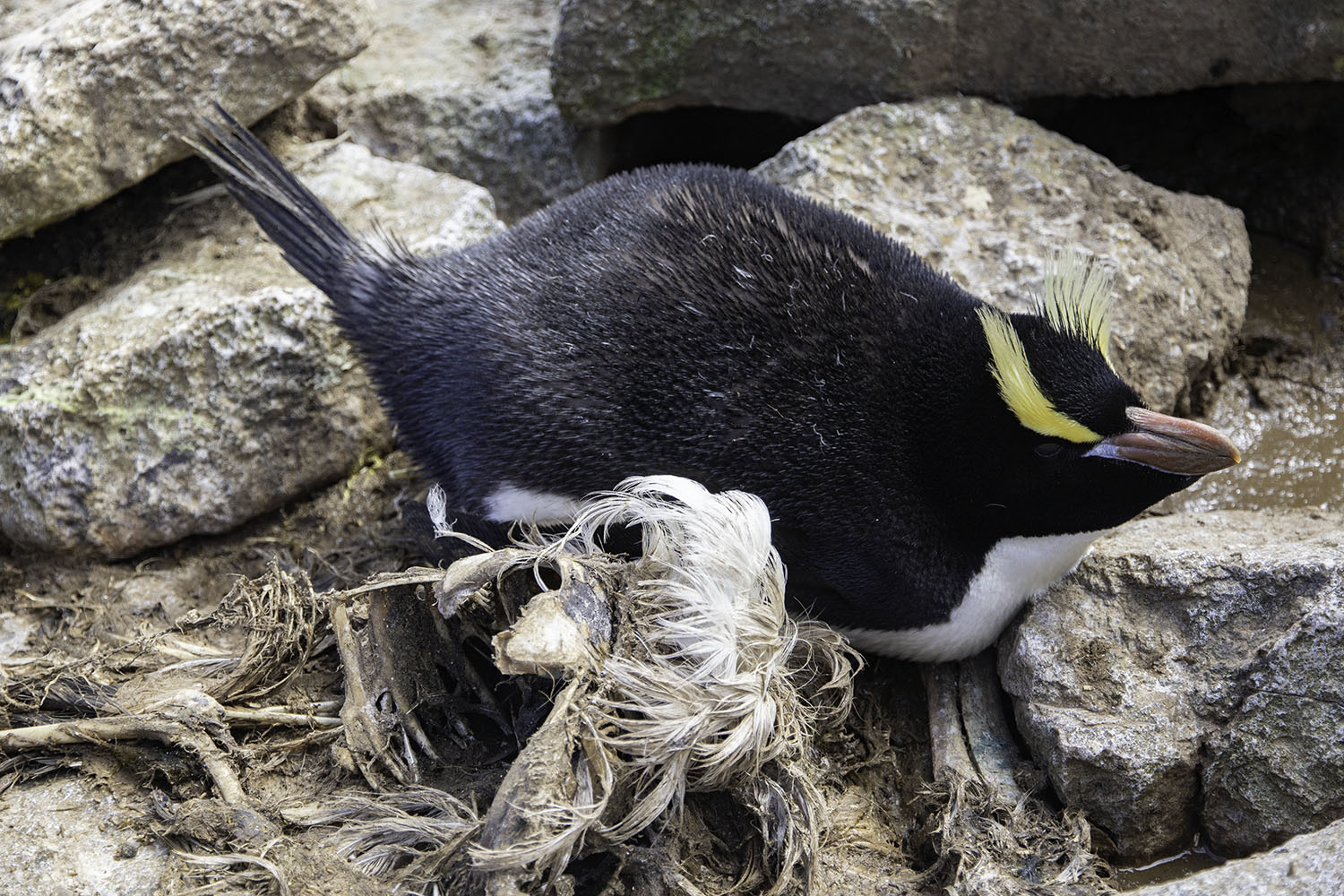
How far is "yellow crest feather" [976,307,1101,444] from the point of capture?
213 centimetres

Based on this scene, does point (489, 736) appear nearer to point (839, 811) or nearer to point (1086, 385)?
point (839, 811)

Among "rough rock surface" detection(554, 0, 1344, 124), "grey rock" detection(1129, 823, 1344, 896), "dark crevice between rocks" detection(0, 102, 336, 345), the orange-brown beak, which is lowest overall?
"dark crevice between rocks" detection(0, 102, 336, 345)

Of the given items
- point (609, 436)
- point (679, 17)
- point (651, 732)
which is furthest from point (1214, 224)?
point (651, 732)

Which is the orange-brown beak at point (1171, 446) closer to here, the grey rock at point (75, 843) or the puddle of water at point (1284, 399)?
the puddle of water at point (1284, 399)

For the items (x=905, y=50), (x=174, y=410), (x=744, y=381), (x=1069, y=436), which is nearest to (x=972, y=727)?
(x=1069, y=436)

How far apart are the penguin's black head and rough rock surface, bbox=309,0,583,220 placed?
6.02 feet

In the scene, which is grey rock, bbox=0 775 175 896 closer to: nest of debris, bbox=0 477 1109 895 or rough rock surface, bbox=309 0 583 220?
nest of debris, bbox=0 477 1109 895

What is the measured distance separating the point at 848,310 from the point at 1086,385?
465 mm

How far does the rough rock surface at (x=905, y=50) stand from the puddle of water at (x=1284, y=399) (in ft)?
1.82

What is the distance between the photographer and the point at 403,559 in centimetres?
278

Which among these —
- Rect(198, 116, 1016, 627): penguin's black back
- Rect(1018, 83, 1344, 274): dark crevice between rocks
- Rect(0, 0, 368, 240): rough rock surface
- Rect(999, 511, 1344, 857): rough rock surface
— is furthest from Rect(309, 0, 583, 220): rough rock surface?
Rect(999, 511, 1344, 857): rough rock surface

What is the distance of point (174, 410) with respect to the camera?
Answer: 2.81m

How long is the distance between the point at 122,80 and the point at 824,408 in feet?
6.48

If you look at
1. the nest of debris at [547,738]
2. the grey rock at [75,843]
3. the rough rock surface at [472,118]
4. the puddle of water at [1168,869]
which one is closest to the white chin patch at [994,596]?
the nest of debris at [547,738]
